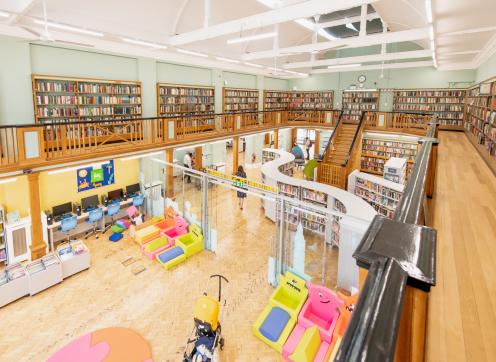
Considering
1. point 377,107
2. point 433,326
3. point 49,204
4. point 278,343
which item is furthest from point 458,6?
point 377,107

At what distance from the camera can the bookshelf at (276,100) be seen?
61.8 feet

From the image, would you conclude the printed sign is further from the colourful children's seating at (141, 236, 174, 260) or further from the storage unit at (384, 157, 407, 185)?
the storage unit at (384, 157, 407, 185)

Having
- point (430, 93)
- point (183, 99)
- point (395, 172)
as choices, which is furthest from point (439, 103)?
point (183, 99)

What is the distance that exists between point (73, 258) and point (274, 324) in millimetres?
5052

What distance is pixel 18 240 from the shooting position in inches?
303

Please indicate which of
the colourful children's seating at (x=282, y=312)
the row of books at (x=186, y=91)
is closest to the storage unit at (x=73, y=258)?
the colourful children's seating at (x=282, y=312)

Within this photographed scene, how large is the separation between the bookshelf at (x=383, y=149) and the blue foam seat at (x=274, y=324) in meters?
11.6

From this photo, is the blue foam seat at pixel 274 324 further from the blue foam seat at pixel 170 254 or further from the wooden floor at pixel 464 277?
the wooden floor at pixel 464 277

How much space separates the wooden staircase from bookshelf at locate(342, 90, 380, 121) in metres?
3.30

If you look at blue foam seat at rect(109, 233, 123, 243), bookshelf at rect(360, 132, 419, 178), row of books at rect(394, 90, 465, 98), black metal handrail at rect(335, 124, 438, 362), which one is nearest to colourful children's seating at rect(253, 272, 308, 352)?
black metal handrail at rect(335, 124, 438, 362)

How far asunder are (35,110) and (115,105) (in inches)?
98.5

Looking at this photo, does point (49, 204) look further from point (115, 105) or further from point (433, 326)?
point (433, 326)

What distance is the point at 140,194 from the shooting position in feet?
35.2

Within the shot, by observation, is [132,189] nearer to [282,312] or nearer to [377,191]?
[282,312]
